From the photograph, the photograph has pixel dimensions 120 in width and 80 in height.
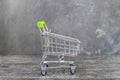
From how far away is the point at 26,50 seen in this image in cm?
682

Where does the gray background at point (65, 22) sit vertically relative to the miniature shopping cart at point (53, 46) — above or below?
above

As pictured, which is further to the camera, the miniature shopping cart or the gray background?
the gray background

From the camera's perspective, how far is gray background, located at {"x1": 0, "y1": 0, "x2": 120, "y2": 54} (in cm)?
659

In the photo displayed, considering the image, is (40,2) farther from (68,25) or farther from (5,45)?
(5,45)

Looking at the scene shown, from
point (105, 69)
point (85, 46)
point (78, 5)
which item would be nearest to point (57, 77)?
point (105, 69)

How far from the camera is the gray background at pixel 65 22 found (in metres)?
6.59

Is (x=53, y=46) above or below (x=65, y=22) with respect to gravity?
below

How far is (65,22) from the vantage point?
6.67 m

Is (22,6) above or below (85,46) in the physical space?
above

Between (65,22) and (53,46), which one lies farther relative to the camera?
(65,22)

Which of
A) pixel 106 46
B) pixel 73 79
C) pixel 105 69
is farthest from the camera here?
pixel 106 46

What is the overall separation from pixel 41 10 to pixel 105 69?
112 inches

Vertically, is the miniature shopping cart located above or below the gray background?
below

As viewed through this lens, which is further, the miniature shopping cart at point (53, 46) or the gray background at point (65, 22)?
the gray background at point (65, 22)
